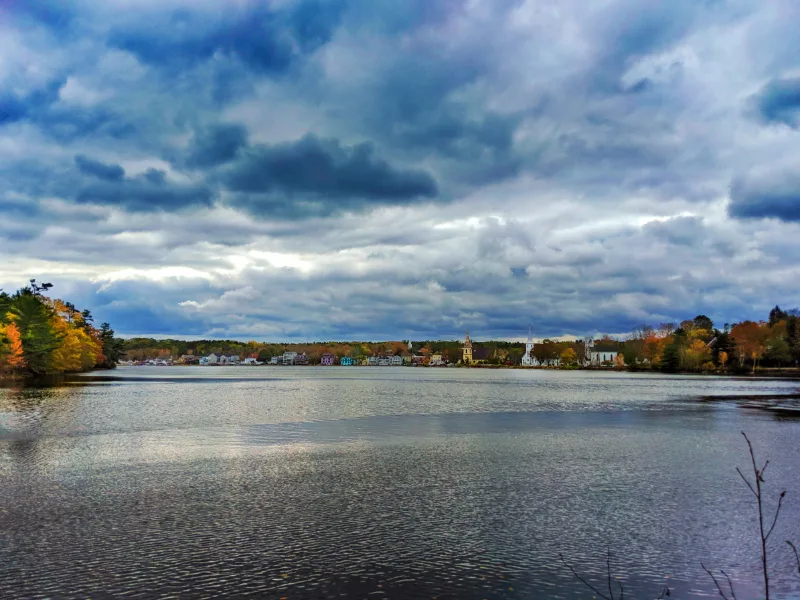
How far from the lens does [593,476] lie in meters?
23.3

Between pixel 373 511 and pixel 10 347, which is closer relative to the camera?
pixel 373 511

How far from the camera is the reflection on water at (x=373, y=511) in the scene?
12.4 m

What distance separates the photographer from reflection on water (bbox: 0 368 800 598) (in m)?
12.4

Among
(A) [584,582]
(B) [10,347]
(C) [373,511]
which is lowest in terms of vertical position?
(C) [373,511]

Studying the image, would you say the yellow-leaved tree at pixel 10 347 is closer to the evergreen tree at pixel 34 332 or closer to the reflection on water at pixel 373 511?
the evergreen tree at pixel 34 332

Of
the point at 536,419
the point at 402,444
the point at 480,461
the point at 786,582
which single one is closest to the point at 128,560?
the point at 786,582

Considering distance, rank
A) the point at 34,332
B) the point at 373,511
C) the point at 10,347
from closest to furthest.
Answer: the point at 373,511 → the point at 10,347 → the point at 34,332

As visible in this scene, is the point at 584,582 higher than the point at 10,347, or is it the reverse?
the point at 10,347

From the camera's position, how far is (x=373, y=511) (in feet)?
58.1

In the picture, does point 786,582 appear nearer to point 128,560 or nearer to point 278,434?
point 128,560

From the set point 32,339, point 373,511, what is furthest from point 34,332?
point 373,511

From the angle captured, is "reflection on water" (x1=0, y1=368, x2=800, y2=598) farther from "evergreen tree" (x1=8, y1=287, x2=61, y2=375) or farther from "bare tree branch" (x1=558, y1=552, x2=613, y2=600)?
"evergreen tree" (x1=8, y1=287, x2=61, y2=375)

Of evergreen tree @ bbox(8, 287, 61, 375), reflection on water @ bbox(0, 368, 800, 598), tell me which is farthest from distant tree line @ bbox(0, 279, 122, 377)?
reflection on water @ bbox(0, 368, 800, 598)

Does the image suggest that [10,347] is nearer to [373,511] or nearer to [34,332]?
[34,332]
